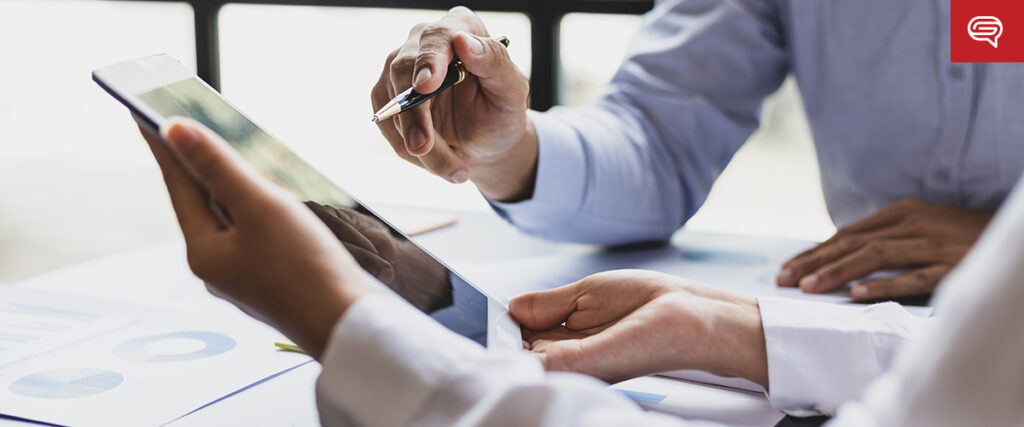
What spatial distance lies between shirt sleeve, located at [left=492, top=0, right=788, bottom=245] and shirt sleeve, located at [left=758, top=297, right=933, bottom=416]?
17.2 inches

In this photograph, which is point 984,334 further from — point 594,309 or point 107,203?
point 107,203

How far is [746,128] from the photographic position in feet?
4.11

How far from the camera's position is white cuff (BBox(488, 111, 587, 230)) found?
3.49 ft

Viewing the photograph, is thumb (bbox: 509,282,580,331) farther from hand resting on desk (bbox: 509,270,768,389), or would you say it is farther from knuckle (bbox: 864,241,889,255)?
knuckle (bbox: 864,241,889,255)

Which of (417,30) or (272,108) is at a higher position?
(417,30)

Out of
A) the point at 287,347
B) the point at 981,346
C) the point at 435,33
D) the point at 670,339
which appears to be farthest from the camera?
the point at 435,33

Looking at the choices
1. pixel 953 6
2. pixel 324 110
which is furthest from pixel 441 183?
pixel 953 6

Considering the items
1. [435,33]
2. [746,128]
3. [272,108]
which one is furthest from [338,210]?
[272,108]

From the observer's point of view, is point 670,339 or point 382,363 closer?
point 382,363

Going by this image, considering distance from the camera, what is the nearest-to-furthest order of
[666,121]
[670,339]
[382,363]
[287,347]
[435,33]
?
[382,363]
[670,339]
[287,347]
[435,33]
[666,121]

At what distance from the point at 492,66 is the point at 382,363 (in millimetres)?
491

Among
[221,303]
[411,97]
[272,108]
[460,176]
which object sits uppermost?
[411,97]

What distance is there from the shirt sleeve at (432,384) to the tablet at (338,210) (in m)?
0.17

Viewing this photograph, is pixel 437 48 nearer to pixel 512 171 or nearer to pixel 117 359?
pixel 512 171
